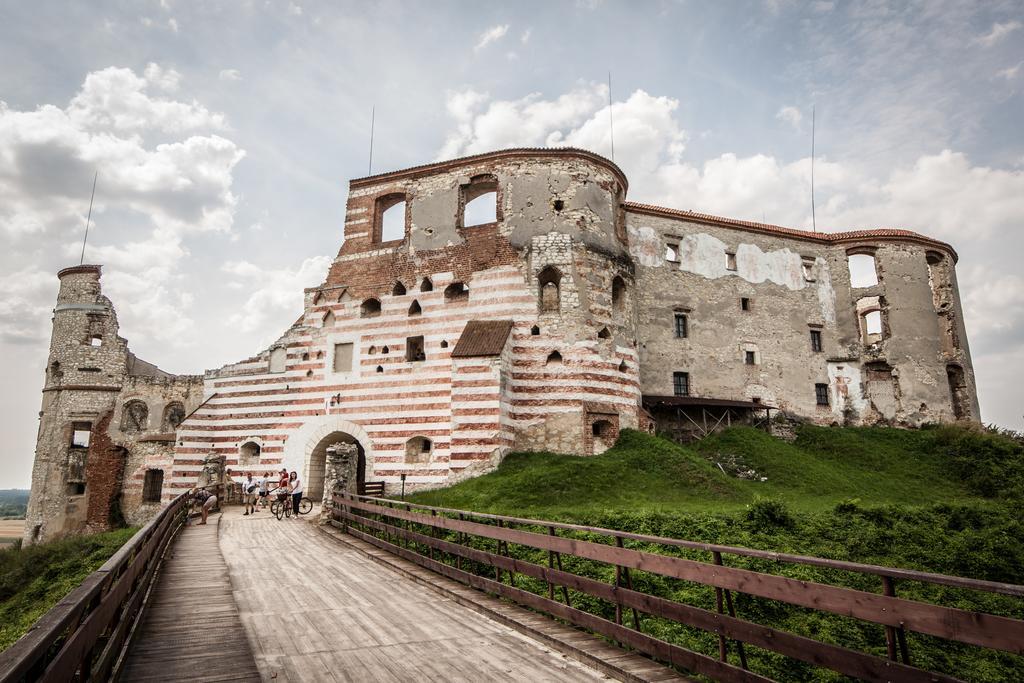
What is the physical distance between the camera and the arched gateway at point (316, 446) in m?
25.5

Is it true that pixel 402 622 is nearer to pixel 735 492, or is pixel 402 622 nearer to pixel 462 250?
pixel 735 492

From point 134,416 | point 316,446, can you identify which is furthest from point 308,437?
point 134,416

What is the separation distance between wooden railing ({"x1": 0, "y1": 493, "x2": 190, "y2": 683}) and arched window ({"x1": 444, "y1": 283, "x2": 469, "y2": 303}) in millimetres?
17938

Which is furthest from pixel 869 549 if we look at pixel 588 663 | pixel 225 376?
pixel 225 376

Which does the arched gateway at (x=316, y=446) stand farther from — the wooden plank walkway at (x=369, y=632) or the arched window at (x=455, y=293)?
the wooden plank walkway at (x=369, y=632)

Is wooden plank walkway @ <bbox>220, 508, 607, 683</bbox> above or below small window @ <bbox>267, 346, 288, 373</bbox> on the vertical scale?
below

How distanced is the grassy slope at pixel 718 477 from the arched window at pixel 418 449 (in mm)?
2279

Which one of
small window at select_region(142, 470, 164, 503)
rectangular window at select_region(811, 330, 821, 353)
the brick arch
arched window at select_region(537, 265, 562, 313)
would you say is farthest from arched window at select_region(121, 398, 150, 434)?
rectangular window at select_region(811, 330, 821, 353)

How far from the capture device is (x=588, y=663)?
19.2ft

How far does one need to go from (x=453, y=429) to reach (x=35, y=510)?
22301 millimetres

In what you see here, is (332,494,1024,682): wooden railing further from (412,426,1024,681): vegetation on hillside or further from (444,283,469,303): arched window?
(444,283,469,303): arched window

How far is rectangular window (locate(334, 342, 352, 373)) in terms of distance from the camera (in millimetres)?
26484

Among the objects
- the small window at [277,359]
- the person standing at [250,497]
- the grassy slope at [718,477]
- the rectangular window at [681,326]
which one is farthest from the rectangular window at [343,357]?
the rectangular window at [681,326]

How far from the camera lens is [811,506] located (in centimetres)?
1969
